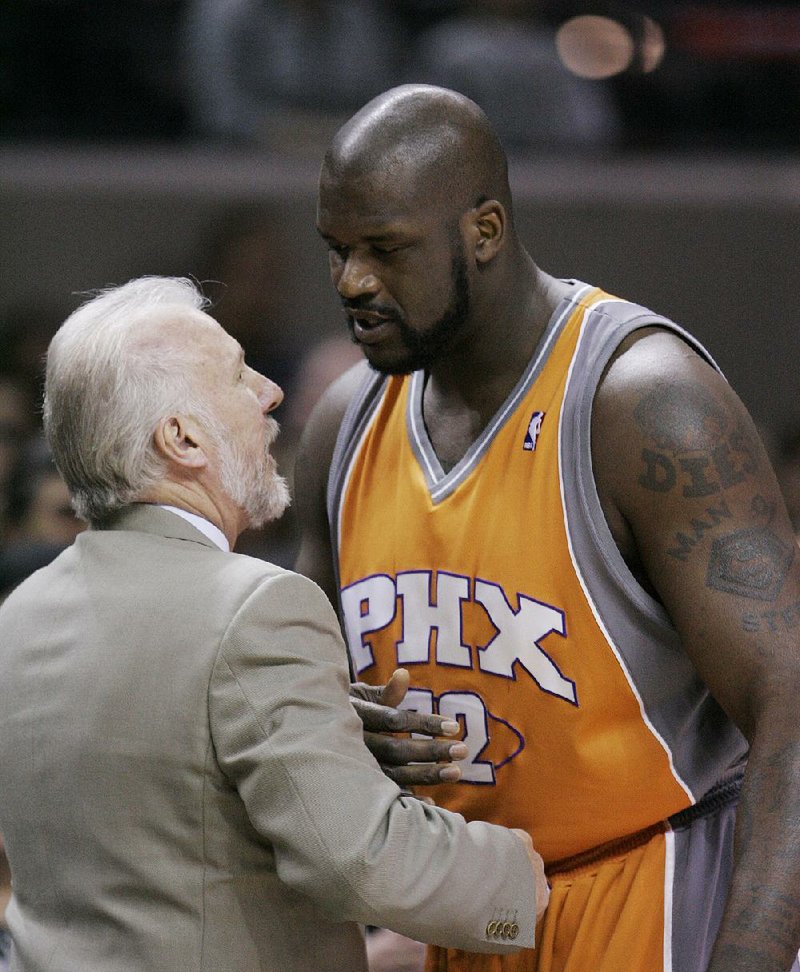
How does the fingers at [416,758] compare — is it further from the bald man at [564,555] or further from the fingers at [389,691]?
the bald man at [564,555]

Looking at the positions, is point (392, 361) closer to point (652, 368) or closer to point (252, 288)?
point (652, 368)

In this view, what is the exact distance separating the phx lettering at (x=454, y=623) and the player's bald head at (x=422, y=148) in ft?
1.79

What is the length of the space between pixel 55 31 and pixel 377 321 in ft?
13.1

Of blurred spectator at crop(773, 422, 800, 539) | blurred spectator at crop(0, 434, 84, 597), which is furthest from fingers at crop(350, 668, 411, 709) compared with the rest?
blurred spectator at crop(773, 422, 800, 539)

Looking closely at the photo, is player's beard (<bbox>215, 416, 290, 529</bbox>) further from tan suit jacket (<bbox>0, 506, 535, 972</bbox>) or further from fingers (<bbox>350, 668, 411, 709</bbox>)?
fingers (<bbox>350, 668, 411, 709</bbox>)

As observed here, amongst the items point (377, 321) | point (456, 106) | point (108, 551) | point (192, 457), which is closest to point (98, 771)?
point (108, 551)

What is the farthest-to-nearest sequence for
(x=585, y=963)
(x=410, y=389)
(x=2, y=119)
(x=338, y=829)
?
(x=2, y=119) < (x=410, y=389) < (x=585, y=963) < (x=338, y=829)

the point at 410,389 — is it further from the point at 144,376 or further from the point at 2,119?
the point at 2,119

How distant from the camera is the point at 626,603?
2064mm

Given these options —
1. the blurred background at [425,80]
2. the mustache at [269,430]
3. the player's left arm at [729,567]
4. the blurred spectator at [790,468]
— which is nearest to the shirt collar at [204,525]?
→ the mustache at [269,430]

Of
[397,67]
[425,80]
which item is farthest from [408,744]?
[397,67]

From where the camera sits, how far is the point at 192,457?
190cm

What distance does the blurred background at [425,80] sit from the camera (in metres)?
5.52

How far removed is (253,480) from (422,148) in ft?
1.76
